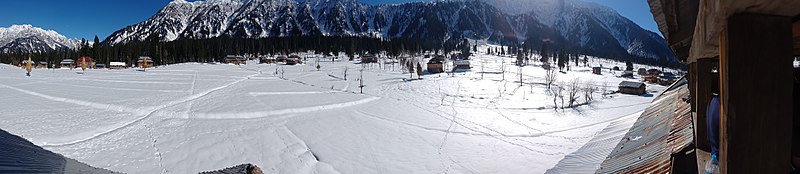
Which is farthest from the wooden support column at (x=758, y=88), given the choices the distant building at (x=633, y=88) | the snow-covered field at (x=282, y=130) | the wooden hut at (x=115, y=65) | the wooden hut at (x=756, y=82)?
the wooden hut at (x=115, y=65)

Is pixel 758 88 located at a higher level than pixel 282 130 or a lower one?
higher

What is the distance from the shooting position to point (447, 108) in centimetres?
3969

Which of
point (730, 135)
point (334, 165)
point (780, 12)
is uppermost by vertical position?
point (780, 12)

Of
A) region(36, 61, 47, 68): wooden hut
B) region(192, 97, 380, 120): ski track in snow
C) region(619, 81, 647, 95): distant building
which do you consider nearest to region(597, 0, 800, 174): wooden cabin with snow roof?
region(192, 97, 380, 120): ski track in snow

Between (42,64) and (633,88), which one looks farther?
(42,64)

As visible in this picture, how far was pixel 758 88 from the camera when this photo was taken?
1.42 metres

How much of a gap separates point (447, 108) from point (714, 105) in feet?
123

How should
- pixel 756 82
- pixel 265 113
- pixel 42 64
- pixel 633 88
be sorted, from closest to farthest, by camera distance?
pixel 756 82 < pixel 265 113 < pixel 633 88 < pixel 42 64

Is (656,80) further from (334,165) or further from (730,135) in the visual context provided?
(730,135)

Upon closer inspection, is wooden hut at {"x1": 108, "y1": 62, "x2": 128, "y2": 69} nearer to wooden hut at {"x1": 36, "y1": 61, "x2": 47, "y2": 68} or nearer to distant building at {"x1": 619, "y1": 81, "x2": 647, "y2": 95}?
wooden hut at {"x1": 36, "y1": 61, "x2": 47, "y2": 68}

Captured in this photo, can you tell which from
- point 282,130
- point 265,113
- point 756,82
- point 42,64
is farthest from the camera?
point 42,64

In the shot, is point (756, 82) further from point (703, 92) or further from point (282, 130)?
point (282, 130)

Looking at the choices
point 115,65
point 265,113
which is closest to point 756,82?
point 265,113

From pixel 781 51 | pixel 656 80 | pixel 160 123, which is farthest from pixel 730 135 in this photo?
pixel 656 80
